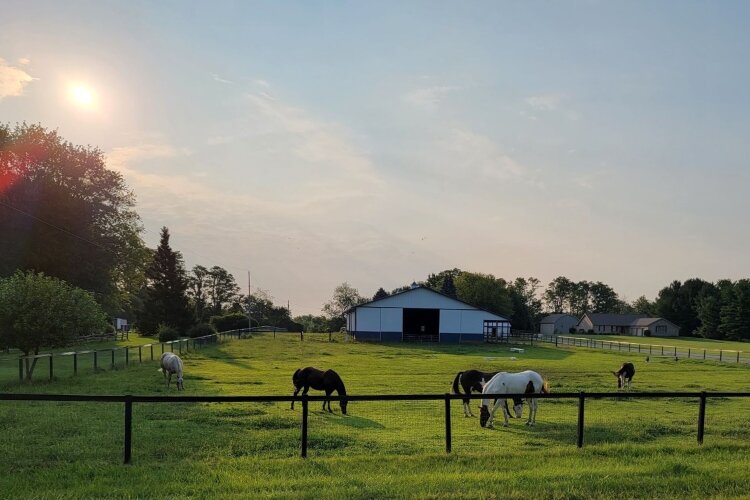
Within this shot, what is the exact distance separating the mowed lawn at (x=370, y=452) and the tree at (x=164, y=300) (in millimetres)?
48643

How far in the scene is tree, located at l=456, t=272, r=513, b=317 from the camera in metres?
109

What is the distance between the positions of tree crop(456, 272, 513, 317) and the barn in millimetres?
40041

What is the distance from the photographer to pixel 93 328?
84.8 ft

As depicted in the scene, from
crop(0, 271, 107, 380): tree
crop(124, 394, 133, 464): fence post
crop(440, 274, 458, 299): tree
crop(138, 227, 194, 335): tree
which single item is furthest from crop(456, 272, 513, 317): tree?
crop(124, 394, 133, 464): fence post

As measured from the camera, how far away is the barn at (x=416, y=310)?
219 feet

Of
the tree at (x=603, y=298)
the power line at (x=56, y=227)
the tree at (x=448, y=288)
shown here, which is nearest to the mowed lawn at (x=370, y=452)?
the power line at (x=56, y=227)

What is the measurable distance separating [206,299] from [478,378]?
115 m

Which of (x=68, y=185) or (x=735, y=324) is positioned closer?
(x=68, y=185)

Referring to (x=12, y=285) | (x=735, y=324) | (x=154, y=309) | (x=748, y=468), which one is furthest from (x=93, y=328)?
(x=735, y=324)

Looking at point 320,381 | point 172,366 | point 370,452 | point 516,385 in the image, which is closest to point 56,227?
point 172,366

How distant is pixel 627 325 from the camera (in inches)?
5645

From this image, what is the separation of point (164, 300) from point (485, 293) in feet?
208

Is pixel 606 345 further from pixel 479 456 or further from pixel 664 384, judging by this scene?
pixel 479 456

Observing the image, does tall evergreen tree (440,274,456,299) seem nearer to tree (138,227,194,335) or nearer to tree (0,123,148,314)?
tree (138,227,194,335)
